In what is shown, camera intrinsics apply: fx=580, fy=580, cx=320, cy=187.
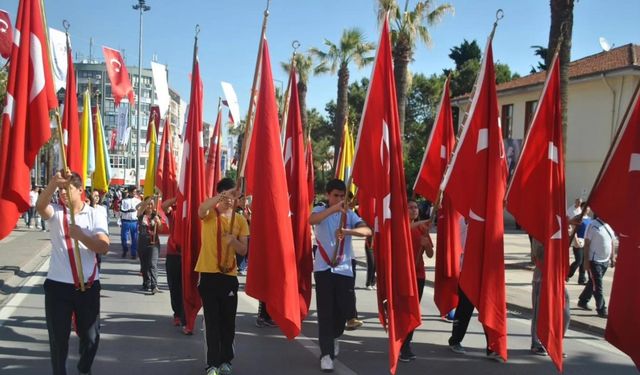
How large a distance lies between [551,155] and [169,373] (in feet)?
14.8

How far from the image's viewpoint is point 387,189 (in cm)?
574

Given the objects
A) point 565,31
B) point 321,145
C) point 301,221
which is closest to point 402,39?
point 565,31

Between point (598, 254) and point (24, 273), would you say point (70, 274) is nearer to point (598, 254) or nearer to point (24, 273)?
point (598, 254)

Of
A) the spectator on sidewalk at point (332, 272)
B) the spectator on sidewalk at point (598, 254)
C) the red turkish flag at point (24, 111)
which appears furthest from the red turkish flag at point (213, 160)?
the spectator on sidewalk at point (598, 254)

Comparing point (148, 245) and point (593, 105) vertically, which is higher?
point (593, 105)

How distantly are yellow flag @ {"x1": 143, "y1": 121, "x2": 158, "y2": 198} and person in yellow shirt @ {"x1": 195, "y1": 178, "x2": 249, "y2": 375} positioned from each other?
725 centimetres

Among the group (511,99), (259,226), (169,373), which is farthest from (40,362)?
(511,99)

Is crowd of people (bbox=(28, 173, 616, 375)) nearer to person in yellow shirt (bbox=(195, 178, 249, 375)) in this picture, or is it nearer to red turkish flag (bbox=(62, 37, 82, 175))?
person in yellow shirt (bbox=(195, 178, 249, 375))

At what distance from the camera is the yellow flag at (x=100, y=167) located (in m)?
10.8

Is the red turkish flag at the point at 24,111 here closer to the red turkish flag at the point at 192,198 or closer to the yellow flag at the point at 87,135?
the red turkish flag at the point at 192,198

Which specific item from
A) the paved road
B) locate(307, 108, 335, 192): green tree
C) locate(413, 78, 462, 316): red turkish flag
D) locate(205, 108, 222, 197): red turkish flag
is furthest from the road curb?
locate(307, 108, 335, 192): green tree

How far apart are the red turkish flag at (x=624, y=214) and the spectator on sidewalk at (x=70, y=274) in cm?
441

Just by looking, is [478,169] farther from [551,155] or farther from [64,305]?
[64,305]

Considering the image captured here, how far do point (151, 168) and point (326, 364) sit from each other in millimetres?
8466
